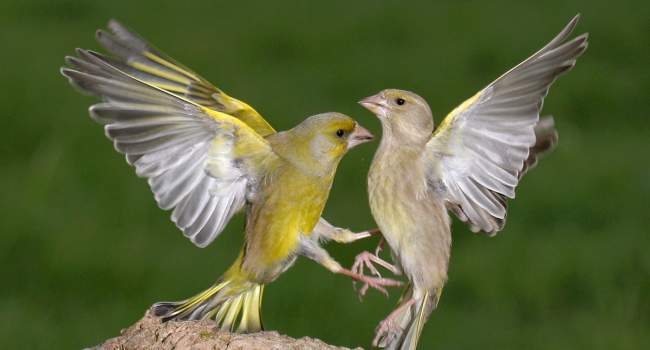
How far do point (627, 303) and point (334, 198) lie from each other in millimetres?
2495

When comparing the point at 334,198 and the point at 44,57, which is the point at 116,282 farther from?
the point at 44,57

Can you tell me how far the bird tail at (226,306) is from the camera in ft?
20.2

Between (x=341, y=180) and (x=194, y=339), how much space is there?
6.00m

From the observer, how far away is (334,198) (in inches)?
452

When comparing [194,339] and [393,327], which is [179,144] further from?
[393,327]

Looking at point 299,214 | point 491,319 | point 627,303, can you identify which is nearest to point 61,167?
point 491,319

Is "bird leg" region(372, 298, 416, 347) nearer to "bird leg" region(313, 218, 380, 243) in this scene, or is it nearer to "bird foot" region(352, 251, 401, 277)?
"bird foot" region(352, 251, 401, 277)

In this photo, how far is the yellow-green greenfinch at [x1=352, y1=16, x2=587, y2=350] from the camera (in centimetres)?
657

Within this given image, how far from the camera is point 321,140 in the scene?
22.3 ft

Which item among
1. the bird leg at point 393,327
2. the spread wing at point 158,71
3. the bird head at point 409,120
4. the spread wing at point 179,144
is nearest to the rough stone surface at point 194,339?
the spread wing at point 179,144

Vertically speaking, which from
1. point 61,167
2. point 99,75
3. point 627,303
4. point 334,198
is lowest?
point 627,303

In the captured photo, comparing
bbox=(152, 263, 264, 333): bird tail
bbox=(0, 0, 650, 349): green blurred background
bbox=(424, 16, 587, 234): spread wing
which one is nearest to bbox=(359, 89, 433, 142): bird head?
bbox=(424, 16, 587, 234): spread wing

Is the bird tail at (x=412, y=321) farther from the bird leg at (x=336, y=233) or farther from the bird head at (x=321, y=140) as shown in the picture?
the bird head at (x=321, y=140)

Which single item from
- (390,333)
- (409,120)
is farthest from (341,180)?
(390,333)
